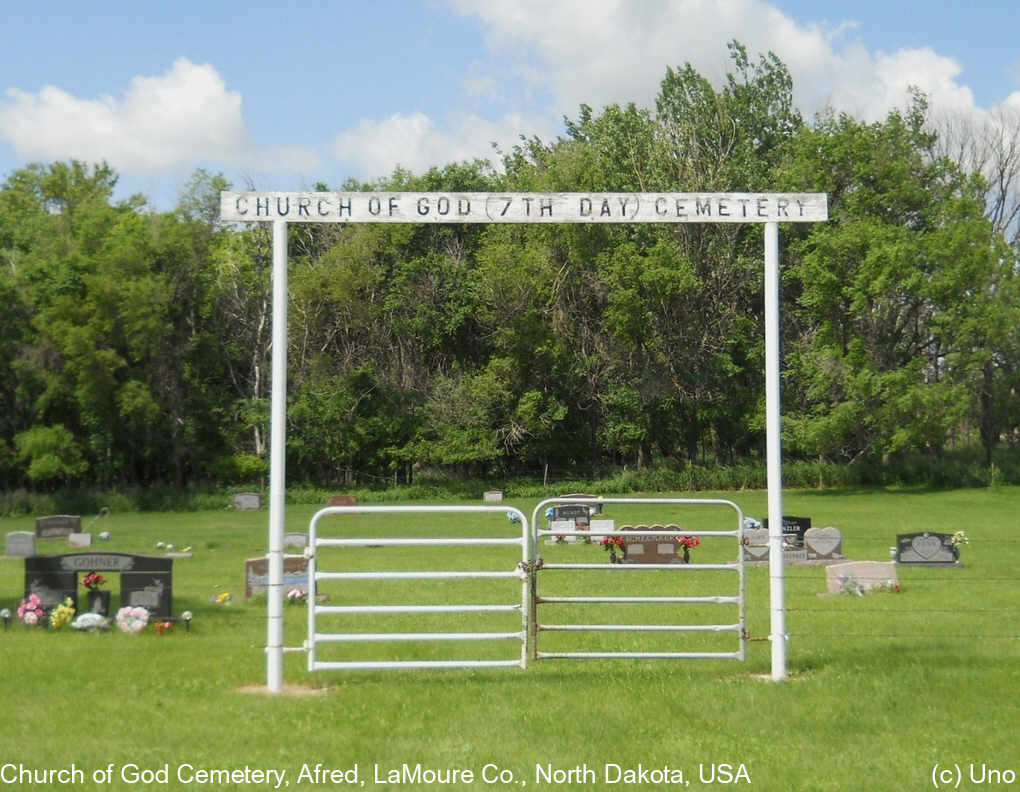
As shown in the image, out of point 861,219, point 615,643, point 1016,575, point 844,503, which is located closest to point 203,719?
point 615,643

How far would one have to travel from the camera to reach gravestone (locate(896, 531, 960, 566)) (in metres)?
21.7

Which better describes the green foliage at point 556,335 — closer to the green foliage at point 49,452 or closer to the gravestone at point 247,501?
the green foliage at point 49,452

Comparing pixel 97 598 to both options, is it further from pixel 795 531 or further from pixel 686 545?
pixel 795 531

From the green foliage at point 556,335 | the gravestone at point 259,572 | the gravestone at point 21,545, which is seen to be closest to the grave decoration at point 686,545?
the gravestone at point 259,572

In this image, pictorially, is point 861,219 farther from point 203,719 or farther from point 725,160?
point 203,719

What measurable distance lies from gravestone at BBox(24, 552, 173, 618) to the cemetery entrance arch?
14.5 feet

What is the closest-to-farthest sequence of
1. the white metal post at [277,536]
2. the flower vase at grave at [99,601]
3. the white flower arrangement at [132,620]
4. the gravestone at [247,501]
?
the white metal post at [277,536], the white flower arrangement at [132,620], the flower vase at grave at [99,601], the gravestone at [247,501]

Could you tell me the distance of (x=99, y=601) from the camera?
13789 mm

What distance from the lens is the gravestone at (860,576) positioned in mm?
16969

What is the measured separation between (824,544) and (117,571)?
14.5 m

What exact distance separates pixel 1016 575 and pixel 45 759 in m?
17.0

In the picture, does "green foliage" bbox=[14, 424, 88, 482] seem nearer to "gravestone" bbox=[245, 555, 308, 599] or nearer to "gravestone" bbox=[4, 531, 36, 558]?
"gravestone" bbox=[4, 531, 36, 558]

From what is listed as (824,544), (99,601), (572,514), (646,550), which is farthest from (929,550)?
(99,601)

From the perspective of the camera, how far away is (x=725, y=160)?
5397 centimetres
